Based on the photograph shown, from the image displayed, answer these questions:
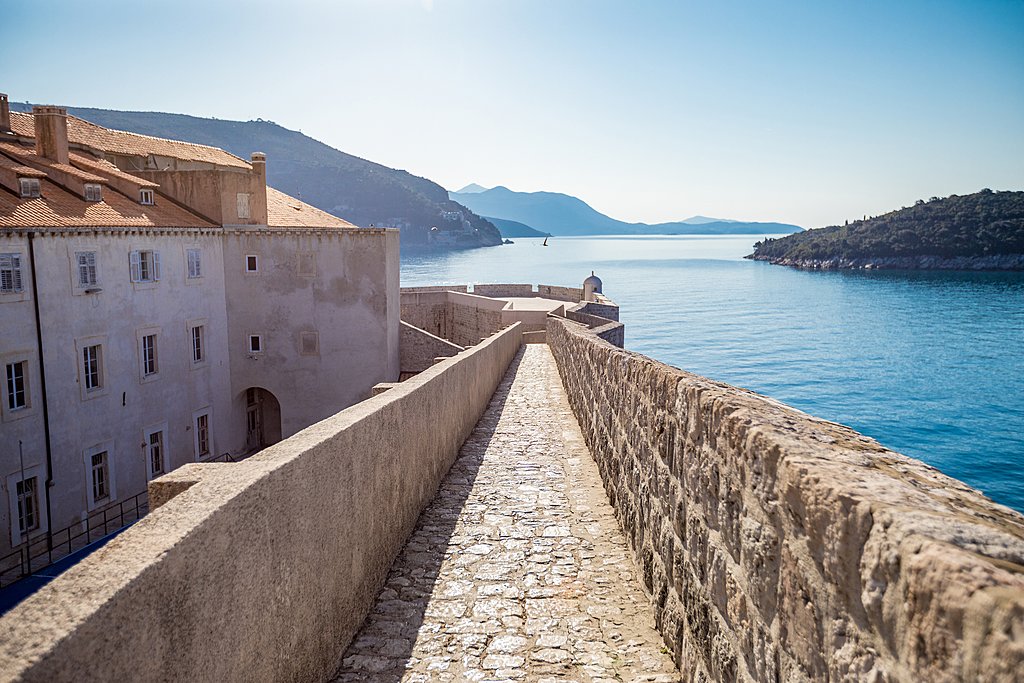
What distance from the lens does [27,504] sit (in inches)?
853

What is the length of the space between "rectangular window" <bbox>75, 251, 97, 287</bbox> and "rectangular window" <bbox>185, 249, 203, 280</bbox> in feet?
16.5

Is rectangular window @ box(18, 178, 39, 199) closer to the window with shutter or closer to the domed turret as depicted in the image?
the window with shutter

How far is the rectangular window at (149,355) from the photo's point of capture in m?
26.3

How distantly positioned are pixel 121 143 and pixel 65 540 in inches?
828

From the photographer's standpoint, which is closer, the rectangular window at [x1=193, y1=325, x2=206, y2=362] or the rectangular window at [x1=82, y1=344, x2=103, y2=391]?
the rectangular window at [x1=82, y1=344, x2=103, y2=391]

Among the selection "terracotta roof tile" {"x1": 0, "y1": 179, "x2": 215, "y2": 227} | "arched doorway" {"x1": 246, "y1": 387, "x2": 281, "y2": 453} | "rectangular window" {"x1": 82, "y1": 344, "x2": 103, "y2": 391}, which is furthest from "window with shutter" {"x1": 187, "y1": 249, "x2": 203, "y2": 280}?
"arched doorway" {"x1": 246, "y1": 387, "x2": 281, "y2": 453}

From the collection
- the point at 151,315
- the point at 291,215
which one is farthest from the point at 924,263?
the point at 151,315

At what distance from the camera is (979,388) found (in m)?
52.2

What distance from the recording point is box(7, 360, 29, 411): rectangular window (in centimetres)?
2095

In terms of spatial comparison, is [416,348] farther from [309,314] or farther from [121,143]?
[121,143]

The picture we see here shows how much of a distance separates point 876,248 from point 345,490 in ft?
488

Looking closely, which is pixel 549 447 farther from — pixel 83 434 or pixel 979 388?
pixel 979 388

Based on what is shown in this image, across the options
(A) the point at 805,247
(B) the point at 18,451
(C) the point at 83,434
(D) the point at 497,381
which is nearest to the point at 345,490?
(D) the point at 497,381

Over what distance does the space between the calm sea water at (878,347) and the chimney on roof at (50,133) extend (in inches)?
1105
